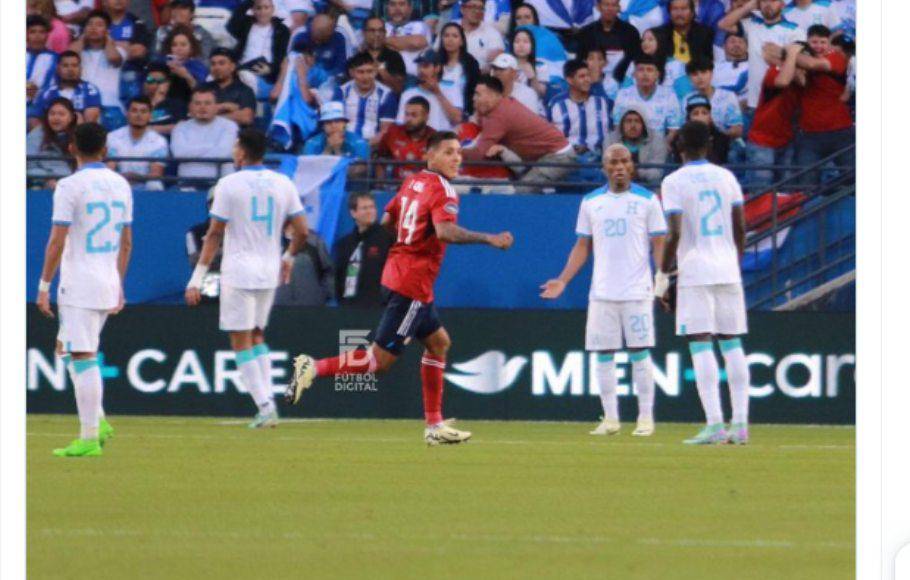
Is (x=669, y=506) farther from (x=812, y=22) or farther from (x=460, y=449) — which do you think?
(x=812, y=22)

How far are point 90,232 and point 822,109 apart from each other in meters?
7.33

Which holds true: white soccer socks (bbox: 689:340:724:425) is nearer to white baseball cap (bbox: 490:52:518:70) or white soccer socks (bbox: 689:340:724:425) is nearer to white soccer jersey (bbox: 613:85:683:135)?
white soccer jersey (bbox: 613:85:683:135)

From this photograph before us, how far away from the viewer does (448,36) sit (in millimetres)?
16562

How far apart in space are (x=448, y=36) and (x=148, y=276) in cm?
340

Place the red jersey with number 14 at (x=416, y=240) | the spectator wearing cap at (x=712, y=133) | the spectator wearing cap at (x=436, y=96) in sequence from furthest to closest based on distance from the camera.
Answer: the spectator wearing cap at (x=436, y=96) → the spectator wearing cap at (x=712, y=133) → the red jersey with number 14 at (x=416, y=240)

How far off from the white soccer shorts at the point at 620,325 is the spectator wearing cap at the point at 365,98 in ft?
13.0

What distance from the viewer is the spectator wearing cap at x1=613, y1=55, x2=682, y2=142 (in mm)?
16031

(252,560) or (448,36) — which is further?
(448,36)

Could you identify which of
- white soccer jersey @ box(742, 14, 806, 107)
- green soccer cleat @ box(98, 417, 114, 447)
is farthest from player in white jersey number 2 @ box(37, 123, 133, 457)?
white soccer jersey @ box(742, 14, 806, 107)

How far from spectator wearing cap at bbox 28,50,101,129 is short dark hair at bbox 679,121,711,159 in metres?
6.37

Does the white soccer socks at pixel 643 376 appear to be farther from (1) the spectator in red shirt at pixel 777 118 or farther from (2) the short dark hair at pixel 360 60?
(2) the short dark hair at pixel 360 60

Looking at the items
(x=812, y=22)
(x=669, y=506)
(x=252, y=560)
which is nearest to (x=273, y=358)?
(x=812, y=22)

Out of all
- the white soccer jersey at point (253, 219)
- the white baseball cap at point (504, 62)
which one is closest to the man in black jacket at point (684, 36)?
the white baseball cap at point (504, 62)

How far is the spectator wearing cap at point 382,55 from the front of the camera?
54.5 ft
